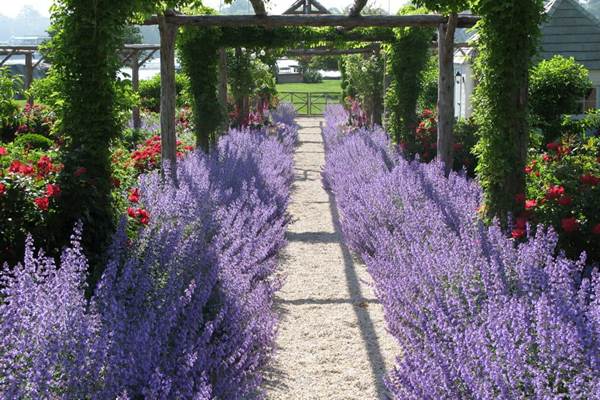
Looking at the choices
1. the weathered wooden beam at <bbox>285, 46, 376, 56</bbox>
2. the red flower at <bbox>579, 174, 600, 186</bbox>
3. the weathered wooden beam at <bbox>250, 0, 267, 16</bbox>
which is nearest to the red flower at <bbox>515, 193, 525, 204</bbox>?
the red flower at <bbox>579, 174, 600, 186</bbox>

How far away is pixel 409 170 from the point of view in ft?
25.5

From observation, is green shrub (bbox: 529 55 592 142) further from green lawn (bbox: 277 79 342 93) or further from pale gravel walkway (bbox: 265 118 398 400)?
green lawn (bbox: 277 79 342 93)

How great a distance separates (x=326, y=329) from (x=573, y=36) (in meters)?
12.4

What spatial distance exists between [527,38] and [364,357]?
9.77ft

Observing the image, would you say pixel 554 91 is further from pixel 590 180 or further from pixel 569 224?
pixel 569 224

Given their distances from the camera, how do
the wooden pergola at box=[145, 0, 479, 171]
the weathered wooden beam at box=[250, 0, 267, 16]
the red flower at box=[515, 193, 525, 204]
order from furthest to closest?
1. the wooden pergola at box=[145, 0, 479, 171]
2. the weathered wooden beam at box=[250, 0, 267, 16]
3. the red flower at box=[515, 193, 525, 204]

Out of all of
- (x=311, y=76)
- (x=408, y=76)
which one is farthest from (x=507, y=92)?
(x=311, y=76)

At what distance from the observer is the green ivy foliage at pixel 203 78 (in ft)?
38.5

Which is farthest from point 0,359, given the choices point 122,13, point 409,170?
point 409,170

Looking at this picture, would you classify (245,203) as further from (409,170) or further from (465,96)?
(465,96)

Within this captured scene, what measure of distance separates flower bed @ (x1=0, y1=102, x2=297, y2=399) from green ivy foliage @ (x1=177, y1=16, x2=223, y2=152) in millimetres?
5805

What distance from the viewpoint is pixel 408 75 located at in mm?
11914

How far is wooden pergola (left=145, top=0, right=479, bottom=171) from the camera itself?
9.13 metres

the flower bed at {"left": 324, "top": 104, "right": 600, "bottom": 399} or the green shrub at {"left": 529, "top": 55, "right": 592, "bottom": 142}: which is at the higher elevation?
the green shrub at {"left": 529, "top": 55, "right": 592, "bottom": 142}
